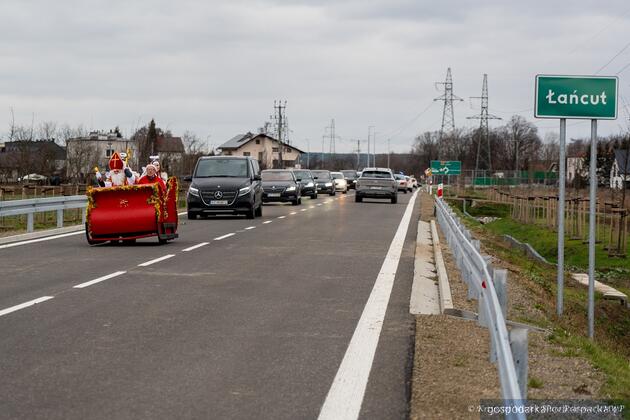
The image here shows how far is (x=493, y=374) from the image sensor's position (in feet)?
22.3

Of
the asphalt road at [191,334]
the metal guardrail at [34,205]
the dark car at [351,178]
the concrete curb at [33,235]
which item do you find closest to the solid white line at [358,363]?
the asphalt road at [191,334]

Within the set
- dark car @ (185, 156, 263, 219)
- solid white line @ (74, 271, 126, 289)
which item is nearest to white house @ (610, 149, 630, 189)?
dark car @ (185, 156, 263, 219)

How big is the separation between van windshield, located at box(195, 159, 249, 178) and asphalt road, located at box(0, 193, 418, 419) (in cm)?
1260

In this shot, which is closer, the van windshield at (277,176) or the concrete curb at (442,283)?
the concrete curb at (442,283)

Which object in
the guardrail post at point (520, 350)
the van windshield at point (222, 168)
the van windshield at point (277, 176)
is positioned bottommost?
the guardrail post at point (520, 350)

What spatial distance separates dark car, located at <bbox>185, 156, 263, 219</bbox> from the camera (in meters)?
28.0

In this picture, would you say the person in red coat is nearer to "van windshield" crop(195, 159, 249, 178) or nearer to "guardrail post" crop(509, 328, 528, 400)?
"van windshield" crop(195, 159, 249, 178)

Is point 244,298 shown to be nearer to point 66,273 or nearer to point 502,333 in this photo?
point 66,273

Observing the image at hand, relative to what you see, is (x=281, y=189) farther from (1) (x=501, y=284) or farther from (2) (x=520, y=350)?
(2) (x=520, y=350)

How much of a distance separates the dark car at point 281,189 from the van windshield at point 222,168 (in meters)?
11.7

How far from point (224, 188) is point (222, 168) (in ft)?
4.88

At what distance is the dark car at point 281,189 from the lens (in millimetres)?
41281

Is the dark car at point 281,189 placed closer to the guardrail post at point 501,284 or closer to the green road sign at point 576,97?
the green road sign at point 576,97

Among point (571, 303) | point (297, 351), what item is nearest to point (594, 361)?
point (297, 351)
